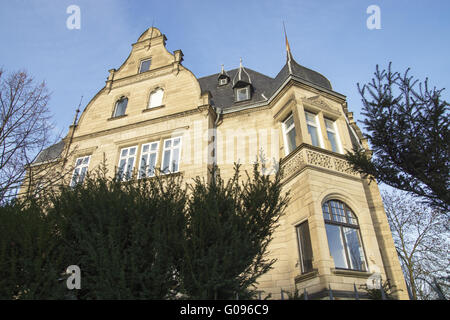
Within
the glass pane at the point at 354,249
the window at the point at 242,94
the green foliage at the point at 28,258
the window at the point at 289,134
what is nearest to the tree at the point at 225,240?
the green foliage at the point at 28,258

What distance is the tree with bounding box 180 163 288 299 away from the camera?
4820mm

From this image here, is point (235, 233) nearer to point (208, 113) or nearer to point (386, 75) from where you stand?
point (386, 75)

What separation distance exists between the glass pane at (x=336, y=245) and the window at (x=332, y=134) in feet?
11.1

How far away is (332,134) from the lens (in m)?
11.5

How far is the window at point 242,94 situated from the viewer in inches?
573

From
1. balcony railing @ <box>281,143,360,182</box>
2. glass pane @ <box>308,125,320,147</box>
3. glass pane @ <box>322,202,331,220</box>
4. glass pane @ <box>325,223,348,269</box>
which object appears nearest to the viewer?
glass pane @ <box>325,223,348,269</box>

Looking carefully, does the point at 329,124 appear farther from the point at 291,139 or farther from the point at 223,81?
the point at 223,81

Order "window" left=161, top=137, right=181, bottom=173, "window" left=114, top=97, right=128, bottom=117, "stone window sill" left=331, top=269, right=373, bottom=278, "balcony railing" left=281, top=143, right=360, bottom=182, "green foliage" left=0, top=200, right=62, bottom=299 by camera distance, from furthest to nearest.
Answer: "window" left=114, top=97, right=128, bottom=117, "window" left=161, top=137, right=181, bottom=173, "balcony railing" left=281, top=143, right=360, bottom=182, "stone window sill" left=331, top=269, right=373, bottom=278, "green foliage" left=0, top=200, right=62, bottom=299

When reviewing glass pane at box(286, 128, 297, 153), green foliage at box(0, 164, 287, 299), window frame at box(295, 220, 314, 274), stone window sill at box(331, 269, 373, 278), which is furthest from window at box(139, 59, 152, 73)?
stone window sill at box(331, 269, 373, 278)

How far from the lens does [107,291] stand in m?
4.50

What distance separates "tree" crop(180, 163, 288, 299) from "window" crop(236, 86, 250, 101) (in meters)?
8.77

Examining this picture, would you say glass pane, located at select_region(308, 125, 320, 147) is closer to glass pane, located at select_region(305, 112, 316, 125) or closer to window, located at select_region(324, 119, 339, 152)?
glass pane, located at select_region(305, 112, 316, 125)

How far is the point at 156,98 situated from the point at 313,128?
7.62m

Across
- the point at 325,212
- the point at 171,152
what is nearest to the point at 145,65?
the point at 171,152
